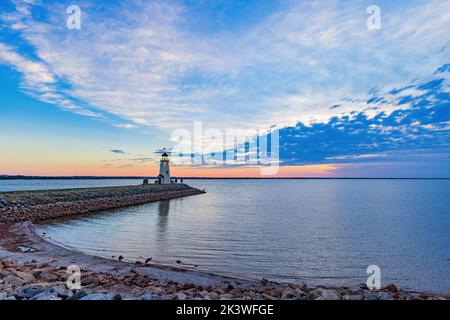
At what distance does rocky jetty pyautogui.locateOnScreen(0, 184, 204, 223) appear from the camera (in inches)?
877

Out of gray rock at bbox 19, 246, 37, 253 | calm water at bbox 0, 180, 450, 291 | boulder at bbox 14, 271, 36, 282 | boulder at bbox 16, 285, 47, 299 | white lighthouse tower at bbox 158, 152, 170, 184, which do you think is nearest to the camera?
boulder at bbox 16, 285, 47, 299

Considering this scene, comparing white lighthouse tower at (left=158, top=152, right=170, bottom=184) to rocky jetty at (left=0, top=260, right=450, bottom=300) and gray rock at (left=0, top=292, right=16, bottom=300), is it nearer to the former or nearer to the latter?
rocky jetty at (left=0, top=260, right=450, bottom=300)

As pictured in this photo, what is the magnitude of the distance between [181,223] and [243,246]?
30.8 feet

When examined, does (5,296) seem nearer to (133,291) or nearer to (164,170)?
(133,291)

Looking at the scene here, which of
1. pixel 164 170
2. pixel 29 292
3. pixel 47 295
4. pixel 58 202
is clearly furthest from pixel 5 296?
pixel 164 170

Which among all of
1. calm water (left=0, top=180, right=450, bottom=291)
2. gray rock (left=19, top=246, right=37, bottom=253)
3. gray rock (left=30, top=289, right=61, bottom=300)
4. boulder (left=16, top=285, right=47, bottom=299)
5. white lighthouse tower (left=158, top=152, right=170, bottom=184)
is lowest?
calm water (left=0, top=180, right=450, bottom=291)

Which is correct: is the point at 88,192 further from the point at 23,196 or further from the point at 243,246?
the point at 243,246

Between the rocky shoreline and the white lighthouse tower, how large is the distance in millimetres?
47381

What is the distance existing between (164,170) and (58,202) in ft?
121

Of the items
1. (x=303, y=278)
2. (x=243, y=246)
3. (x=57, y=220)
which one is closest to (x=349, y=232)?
(x=243, y=246)

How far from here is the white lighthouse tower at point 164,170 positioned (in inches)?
2436

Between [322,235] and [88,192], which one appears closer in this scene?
[322,235]

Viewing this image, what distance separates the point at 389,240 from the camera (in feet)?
56.9

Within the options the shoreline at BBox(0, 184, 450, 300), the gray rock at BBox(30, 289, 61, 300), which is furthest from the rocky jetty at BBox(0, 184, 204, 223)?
the gray rock at BBox(30, 289, 61, 300)
